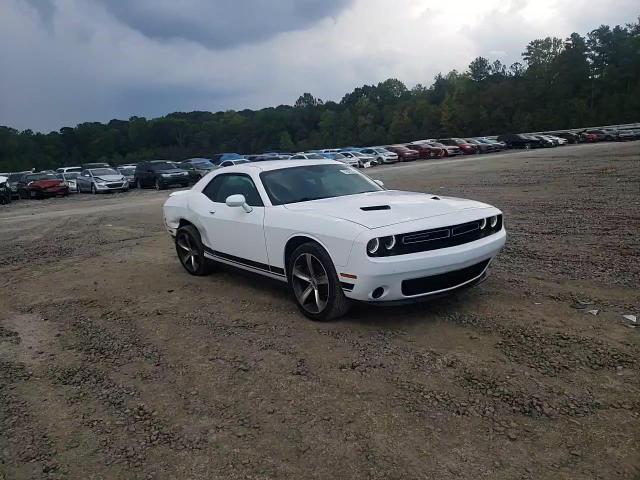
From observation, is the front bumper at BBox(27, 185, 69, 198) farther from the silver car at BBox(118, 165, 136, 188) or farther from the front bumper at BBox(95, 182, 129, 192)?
the silver car at BBox(118, 165, 136, 188)

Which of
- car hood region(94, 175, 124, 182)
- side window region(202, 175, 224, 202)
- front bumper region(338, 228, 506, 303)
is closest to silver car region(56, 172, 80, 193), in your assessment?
car hood region(94, 175, 124, 182)

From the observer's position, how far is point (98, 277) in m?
7.11

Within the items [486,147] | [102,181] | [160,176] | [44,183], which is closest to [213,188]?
[160,176]

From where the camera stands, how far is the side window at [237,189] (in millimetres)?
5566

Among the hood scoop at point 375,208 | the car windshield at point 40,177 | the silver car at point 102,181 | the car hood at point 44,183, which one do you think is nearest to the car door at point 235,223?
the hood scoop at point 375,208

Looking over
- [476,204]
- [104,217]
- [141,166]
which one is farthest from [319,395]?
[141,166]

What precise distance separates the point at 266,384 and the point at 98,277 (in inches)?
172

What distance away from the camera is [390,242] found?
424cm

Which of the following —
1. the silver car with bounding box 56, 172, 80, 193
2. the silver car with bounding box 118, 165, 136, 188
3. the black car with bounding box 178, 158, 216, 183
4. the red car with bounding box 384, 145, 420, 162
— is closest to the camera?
the silver car with bounding box 56, 172, 80, 193

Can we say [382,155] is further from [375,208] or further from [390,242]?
[390,242]

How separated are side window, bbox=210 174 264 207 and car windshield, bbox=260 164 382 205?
15cm

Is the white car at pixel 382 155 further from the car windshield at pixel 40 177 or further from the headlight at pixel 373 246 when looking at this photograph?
the headlight at pixel 373 246

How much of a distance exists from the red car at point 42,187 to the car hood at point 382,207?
1052 inches

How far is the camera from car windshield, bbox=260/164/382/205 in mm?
5414
